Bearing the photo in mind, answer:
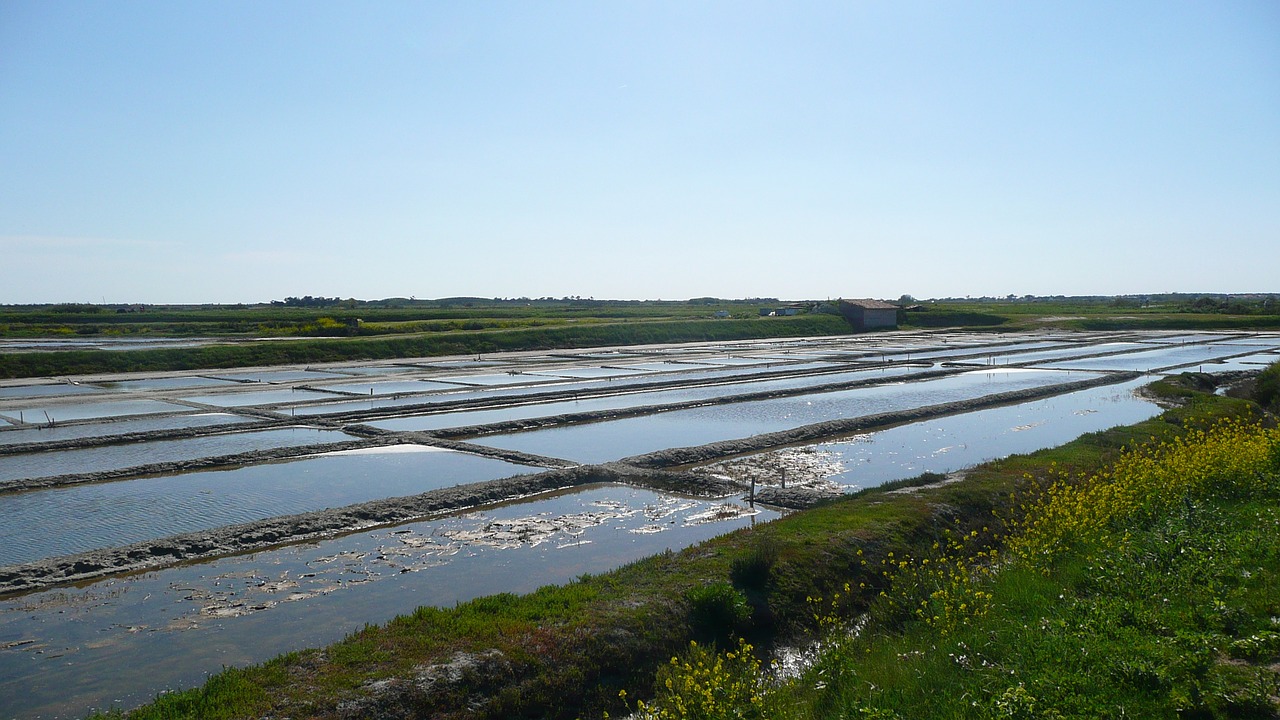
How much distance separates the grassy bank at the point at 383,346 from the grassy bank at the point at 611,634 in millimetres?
33104

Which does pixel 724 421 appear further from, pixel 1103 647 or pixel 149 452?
pixel 1103 647

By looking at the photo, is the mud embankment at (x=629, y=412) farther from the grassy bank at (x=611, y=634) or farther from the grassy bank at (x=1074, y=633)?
the grassy bank at (x=1074, y=633)

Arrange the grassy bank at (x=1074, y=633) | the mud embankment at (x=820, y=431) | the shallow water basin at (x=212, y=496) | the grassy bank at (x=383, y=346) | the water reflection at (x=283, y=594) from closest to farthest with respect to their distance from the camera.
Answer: the grassy bank at (x=1074, y=633)
the water reflection at (x=283, y=594)
the shallow water basin at (x=212, y=496)
the mud embankment at (x=820, y=431)
the grassy bank at (x=383, y=346)

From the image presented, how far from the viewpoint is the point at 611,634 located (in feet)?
25.6

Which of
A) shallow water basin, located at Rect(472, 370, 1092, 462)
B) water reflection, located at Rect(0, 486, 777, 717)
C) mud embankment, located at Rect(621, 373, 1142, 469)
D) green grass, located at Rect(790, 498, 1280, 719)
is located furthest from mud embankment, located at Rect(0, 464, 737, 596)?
green grass, located at Rect(790, 498, 1280, 719)

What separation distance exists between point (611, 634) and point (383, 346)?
39123mm

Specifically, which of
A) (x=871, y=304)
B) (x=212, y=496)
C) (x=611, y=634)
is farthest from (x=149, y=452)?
(x=871, y=304)

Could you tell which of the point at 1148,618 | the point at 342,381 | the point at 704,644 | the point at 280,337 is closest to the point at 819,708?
the point at 704,644

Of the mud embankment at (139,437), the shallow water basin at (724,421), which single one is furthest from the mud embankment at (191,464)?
the mud embankment at (139,437)

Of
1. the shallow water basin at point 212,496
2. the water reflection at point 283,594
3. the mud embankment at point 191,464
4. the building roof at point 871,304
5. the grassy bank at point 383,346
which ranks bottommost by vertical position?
the water reflection at point 283,594

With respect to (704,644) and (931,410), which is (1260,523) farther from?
(931,410)

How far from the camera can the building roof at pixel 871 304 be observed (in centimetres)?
7294

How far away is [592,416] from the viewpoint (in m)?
23.1

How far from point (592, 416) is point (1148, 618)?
1744 centimetres
